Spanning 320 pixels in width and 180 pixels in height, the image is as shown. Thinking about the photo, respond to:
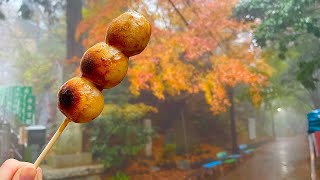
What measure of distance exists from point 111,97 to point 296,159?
8065 mm

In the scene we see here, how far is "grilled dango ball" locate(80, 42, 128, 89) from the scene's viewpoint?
788mm

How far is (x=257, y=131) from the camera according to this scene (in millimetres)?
17234

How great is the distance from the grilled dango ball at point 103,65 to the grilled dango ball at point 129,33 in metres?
0.03

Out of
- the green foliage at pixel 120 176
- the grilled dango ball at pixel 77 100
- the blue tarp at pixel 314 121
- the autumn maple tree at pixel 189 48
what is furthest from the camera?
the autumn maple tree at pixel 189 48

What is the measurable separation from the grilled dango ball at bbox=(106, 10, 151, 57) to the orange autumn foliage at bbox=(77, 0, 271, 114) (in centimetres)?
830

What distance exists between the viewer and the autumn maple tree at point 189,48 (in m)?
9.35

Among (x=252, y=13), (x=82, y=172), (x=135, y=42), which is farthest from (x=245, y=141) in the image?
(x=135, y=42)

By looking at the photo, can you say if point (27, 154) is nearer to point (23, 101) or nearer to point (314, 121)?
point (23, 101)

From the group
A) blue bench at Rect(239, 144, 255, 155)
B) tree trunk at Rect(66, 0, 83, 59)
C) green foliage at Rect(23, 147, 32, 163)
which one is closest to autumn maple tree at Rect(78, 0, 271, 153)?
tree trunk at Rect(66, 0, 83, 59)

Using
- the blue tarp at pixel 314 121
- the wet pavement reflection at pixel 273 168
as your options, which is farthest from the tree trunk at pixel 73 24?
the blue tarp at pixel 314 121

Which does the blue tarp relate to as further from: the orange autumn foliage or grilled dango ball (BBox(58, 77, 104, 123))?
grilled dango ball (BBox(58, 77, 104, 123))

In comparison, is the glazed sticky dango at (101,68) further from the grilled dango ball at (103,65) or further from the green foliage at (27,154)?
the green foliage at (27,154)

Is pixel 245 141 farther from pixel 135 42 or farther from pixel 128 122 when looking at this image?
pixel 135 42

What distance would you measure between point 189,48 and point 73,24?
15.3 feet
